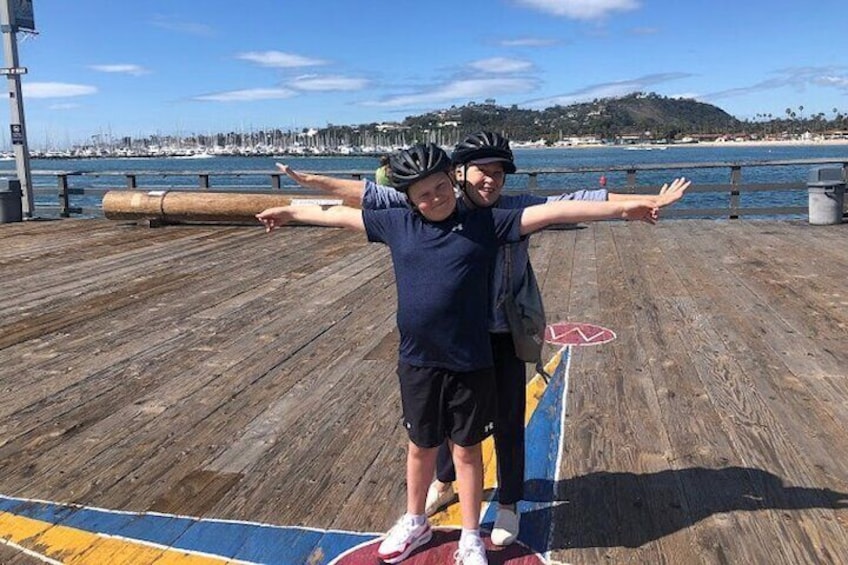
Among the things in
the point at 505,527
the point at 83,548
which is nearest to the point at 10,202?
the point at 83,548

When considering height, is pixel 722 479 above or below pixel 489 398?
below

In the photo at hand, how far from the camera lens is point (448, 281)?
2600 millimetres

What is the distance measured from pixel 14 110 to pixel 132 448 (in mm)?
13133

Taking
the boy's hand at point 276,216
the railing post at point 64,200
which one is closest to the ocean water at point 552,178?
the railing post at point 64,200

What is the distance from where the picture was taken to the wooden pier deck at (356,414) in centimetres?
299

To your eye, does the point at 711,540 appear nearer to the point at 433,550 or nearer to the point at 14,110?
the point at 433,550

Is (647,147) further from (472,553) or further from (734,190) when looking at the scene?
(472,553)

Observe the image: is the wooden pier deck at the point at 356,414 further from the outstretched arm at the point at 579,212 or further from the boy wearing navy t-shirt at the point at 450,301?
the outstretched arm at the point at 579,212

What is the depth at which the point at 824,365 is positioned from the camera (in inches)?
191

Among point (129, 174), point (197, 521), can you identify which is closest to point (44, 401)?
point (197, 521)

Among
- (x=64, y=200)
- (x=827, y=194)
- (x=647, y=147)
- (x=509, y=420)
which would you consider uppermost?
(x=647, y=147)

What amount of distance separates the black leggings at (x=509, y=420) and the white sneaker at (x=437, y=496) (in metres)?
0.37

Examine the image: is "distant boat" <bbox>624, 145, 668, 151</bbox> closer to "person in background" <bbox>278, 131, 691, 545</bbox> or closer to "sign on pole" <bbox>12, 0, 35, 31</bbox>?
"sign on pole" <bbox>12, 0, 35, 31</bbox>

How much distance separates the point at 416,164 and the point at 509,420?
1080mm
